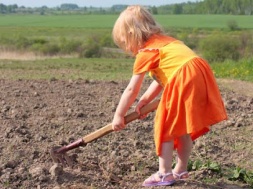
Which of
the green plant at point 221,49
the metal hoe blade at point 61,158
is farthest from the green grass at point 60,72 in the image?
the green plant at point 221,49

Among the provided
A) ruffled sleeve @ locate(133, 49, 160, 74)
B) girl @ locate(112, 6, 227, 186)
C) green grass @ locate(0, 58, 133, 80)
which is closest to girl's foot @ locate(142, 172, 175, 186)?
girl @ locate(112, 6, 227, 186)

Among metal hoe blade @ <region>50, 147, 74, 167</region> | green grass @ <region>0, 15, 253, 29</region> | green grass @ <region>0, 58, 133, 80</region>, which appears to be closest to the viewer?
metal hoe blade @ <region>50, 147, 74, 167</region>

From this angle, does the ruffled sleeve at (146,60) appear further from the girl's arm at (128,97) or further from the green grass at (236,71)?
the green grass at (236,71)

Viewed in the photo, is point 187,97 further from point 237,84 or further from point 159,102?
point 237,84

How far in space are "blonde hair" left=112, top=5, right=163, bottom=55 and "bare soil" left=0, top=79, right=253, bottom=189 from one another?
1076 millimetres

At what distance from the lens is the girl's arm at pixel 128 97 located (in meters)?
4.05

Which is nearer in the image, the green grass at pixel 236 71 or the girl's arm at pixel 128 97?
the girl's arm at pixel 128 97

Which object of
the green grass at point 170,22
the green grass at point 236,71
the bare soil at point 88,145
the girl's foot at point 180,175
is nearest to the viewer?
the girl's foot at point 180,175

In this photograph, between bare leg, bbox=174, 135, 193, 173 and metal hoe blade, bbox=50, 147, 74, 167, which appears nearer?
bare leg, bbox=174, 135, 193, 173

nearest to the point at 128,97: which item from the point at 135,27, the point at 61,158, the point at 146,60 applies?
the point at 146,60

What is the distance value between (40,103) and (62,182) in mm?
3489

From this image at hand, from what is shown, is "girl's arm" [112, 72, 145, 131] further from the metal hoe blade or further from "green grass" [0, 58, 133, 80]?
"green grass" [0, 58, 133, 80]

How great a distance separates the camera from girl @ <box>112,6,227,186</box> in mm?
3977

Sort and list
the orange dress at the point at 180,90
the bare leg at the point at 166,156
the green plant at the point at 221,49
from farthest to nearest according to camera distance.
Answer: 1. the green plant at the point at 221,49
2. the bare leg at the point at 166,156
3. the orange dress at the point at 180,90
